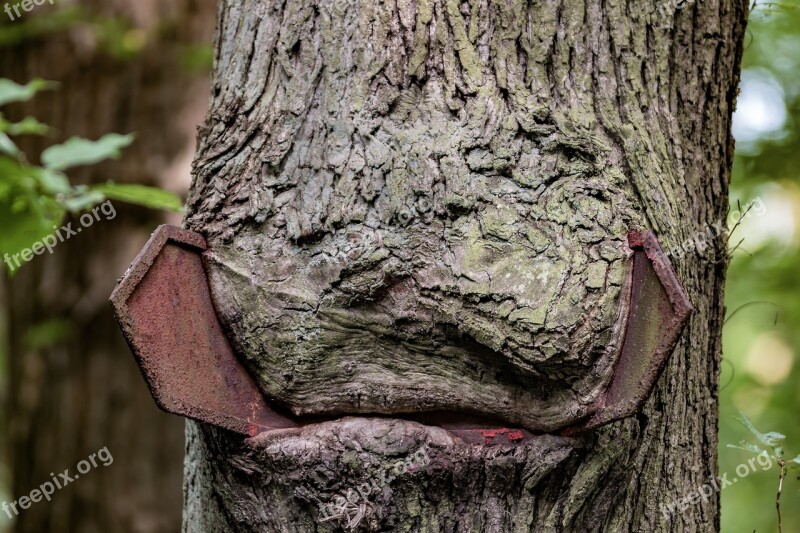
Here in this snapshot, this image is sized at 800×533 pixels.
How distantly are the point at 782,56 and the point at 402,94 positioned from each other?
340 cm

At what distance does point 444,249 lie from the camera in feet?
4.03

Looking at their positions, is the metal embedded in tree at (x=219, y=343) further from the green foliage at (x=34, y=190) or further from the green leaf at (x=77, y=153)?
the green leaf at (x=77, y=153)

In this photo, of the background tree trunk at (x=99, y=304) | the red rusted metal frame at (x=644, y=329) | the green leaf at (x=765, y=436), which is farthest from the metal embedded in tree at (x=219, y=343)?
the background tree trunk at (x=99, y=304)

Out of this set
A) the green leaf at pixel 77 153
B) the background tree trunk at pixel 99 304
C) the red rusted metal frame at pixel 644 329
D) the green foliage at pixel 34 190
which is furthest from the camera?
the background tree trunk at pixel 99 304

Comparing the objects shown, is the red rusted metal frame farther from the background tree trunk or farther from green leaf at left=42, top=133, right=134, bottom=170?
the background tree trunk

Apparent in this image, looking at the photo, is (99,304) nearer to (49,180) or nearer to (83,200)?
(83,200)

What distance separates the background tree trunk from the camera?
3332 mm

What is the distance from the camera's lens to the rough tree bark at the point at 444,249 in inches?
47.4

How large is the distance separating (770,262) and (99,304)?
3.67m

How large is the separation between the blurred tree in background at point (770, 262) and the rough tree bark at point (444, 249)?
2.74 feet

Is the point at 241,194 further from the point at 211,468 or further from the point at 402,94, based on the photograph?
the point at 211,468

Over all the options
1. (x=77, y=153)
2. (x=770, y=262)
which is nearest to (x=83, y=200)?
(x=77, y=153)

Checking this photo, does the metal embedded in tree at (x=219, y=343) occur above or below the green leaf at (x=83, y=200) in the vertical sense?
below

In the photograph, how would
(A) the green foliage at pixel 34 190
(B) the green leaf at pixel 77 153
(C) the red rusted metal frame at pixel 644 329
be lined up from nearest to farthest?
1. (C) the red rusted metal frame at pixel 644 329
2. (A) the green foliage at pixel 34 190
3. (B) the green leaf at pixel 77 153
